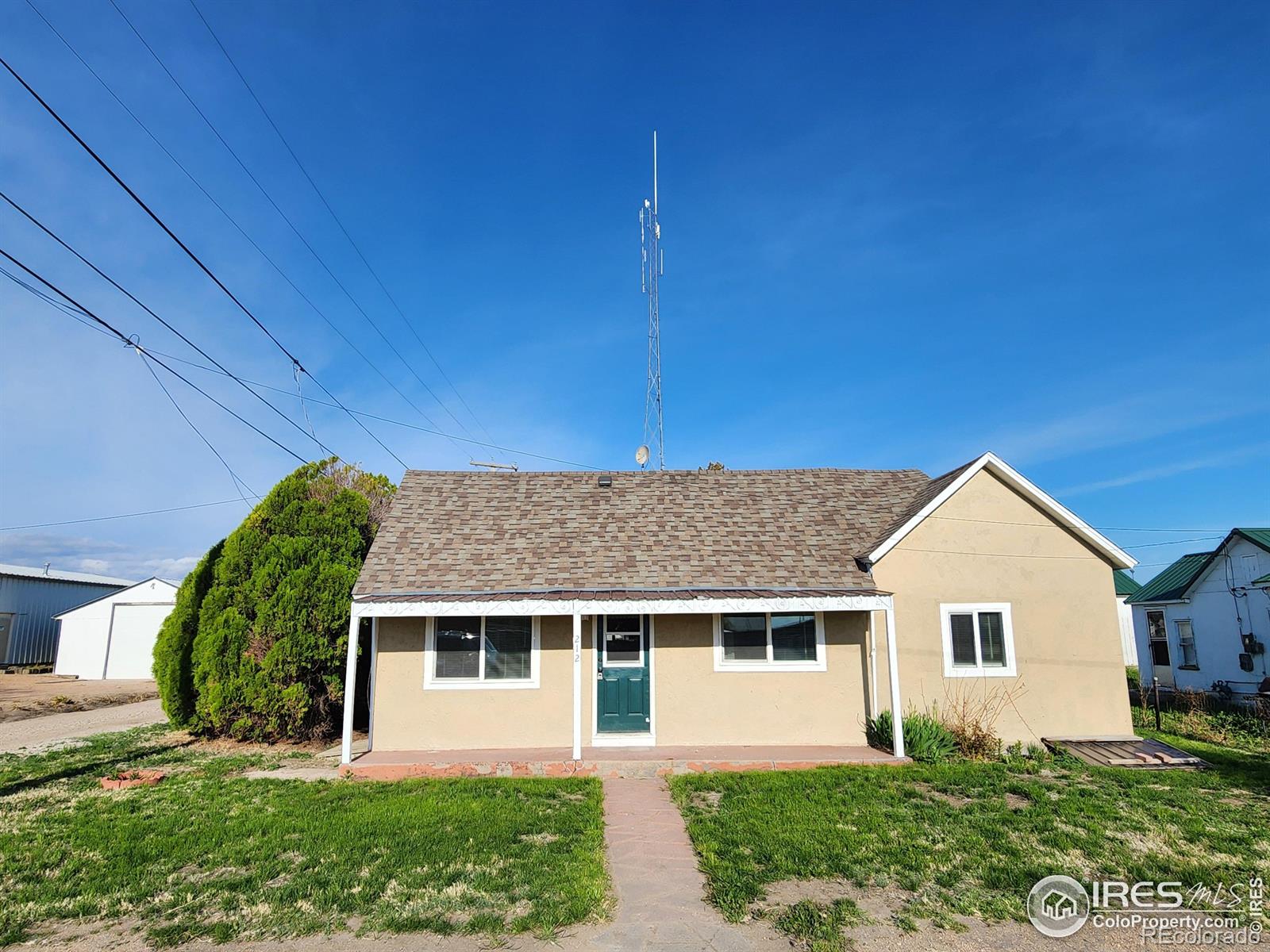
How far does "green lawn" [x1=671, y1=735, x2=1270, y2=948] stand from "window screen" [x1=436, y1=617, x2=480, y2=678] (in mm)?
4268

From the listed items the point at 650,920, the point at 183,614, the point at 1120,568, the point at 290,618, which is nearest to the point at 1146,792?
the point at 1120,568

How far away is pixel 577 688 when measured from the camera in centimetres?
1165

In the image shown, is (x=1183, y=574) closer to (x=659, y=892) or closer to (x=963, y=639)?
(x=963, y=639)

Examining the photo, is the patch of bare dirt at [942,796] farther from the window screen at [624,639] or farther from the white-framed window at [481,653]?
the white-framed window at [481,653]

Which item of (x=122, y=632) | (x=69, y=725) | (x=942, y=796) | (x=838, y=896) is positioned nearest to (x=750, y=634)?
(x=942, y=796)

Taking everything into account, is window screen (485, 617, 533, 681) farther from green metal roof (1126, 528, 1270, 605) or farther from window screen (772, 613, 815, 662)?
green metal roof (1126, 528, 1270, 605)

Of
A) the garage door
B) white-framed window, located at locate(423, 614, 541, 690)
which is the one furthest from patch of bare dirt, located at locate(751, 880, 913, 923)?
the garage door

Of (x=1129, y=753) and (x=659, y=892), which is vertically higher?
(x=1129, y=753)

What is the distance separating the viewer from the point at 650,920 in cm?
574

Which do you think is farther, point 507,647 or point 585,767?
point 507,647

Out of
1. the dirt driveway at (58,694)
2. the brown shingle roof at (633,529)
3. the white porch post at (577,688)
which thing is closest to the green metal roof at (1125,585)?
the brown shingle roof at (633,529)

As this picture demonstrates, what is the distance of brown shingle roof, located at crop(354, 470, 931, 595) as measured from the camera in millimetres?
12703

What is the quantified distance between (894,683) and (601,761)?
479 centimetres

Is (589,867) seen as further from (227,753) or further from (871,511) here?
(871,511)
